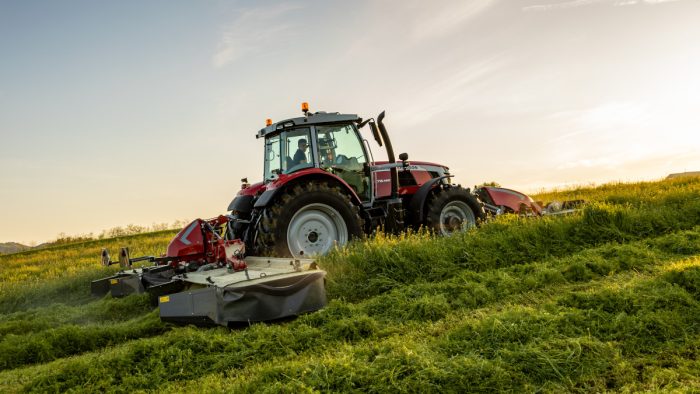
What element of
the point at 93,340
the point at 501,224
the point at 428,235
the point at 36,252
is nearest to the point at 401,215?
the point at 428,235

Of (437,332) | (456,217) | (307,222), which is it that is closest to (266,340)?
(437,332)

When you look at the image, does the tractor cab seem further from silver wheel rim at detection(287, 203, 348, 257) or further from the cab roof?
silver wheel rim at detection(287, 203, 348, 257)

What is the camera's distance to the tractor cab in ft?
28.8

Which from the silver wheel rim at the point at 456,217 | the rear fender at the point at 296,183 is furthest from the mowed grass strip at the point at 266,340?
the silver wheel rim at the point at 456,217

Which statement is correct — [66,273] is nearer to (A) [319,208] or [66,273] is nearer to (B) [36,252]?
(A) [319,208]

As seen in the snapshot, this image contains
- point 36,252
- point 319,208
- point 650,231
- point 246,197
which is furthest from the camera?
point 36,252

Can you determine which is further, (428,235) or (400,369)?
(428,235)

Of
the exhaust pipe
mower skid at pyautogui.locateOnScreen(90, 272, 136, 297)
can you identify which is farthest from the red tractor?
mower skid at pyautogui.locateOnScreen(90, 272, 136, 297)

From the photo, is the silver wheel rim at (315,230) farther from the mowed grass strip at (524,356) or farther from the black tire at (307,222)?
the mowed grass strip at (524,356)

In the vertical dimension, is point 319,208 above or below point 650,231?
above

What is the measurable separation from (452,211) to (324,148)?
2.62m

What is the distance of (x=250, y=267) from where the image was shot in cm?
678

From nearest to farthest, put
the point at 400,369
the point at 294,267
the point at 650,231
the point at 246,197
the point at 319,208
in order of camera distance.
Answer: the point at 400,369, the point at 294,267, the point at 319,208, the point at 246,197, the point at 650,231

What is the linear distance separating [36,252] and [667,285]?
19.2 metres
